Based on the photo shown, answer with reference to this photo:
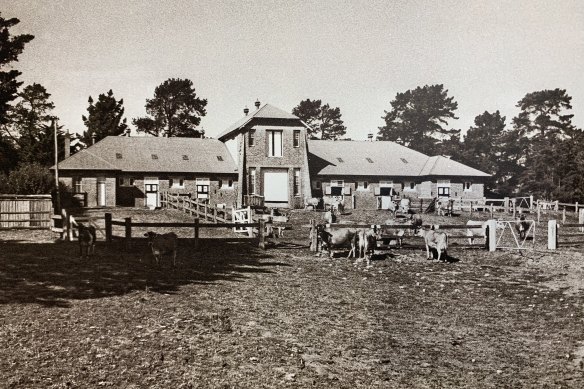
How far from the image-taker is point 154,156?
48.1 meters

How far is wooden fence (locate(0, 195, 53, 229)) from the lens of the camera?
85.8 ft

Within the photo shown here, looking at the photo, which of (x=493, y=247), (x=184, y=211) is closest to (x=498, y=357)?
(x=493, y=247)

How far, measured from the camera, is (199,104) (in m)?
83.4

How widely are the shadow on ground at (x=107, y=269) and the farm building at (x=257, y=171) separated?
2311 centimetres

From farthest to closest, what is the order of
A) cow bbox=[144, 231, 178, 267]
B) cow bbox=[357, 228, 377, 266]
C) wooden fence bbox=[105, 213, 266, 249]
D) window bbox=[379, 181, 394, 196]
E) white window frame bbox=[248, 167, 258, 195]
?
window bbox=[379, 181, 394, 196]
white window frame bbox=[248, 167, 258, 195]
cow bbox=[357, 228, 377, 266]
wooden fence bbox=[105, 213, 266, 249]
cow bbox=[144, 231, 178, 267]

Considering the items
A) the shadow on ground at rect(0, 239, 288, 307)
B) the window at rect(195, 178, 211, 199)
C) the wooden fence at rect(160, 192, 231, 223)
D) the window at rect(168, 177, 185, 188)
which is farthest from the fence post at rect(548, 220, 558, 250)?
the window at rect(168, 177, 185, 188)

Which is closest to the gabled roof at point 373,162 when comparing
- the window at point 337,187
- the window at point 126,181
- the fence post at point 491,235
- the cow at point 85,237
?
the window at point 337,187

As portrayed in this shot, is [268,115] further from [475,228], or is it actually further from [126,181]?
[475,228]

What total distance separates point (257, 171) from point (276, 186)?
2061 millimetres

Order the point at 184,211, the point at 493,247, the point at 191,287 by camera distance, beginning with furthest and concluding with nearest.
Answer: the point at 184,211 → the point at 493,247 → the point at 191,287

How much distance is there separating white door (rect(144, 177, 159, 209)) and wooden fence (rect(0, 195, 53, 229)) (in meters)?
19.2

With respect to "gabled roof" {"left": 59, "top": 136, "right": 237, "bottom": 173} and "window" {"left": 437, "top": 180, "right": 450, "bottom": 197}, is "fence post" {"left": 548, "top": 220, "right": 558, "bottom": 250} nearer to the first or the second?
"window" {"left": 437, "top": 180, "right": 450, "bottom": 197}

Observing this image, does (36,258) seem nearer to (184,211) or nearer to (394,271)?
(394,271)

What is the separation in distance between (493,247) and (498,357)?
13.0m
